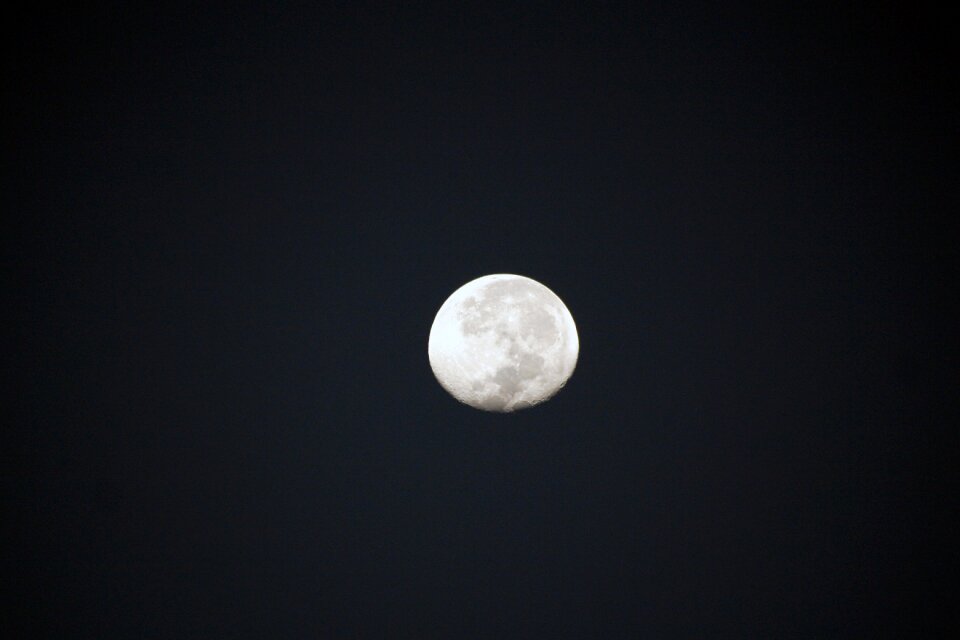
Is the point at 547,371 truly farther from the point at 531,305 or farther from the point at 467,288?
the point at 467,288

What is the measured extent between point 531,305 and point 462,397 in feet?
2.76

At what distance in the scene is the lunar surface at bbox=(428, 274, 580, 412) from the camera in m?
3.80

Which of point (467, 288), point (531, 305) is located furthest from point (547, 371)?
point (467, 288)

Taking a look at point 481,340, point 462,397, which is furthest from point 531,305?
point 462,397

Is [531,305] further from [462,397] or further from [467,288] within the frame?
[462,397]

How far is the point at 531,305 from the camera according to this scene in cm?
399

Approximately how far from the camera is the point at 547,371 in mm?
3900

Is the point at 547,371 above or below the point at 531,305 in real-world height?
below

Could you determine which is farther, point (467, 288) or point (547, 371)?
point (467, 288)

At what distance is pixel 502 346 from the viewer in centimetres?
379

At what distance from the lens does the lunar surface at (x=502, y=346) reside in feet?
12.5

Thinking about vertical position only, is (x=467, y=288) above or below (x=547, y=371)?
above

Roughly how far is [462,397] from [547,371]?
0.65 m

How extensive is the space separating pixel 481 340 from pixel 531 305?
48cm
